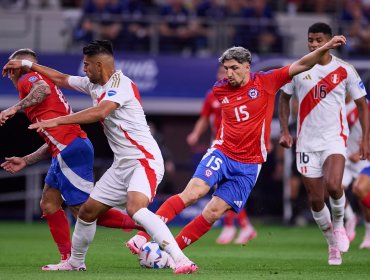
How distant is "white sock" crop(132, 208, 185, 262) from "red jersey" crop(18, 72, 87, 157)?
5.16 feet

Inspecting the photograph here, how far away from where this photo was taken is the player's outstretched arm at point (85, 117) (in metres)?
9.17

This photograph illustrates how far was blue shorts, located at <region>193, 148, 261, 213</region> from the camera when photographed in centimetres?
1047

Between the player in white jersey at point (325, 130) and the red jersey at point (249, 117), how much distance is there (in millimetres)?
1118

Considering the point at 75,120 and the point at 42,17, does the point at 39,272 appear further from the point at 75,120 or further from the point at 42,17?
the point at 42,17

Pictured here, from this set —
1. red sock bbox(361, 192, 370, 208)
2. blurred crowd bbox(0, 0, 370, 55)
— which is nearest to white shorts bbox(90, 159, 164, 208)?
red sock bbox(361, 192, 370, 208)

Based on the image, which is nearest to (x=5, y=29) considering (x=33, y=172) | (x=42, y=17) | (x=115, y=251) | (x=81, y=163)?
(x=42, y=17)

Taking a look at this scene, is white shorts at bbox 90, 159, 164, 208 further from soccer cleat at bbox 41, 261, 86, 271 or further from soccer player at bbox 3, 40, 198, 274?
soccer cleat at bbox 41, 261, 86, 271

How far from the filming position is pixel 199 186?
34.0 ft

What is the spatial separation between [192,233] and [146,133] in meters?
1.18

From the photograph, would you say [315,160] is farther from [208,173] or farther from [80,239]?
[80,239]

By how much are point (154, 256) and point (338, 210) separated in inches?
105

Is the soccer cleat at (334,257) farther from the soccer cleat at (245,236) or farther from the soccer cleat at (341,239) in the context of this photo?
the soccer cleat at (245,236)

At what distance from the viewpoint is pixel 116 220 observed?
10.6 meters

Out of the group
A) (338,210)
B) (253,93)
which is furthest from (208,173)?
(338,210)
